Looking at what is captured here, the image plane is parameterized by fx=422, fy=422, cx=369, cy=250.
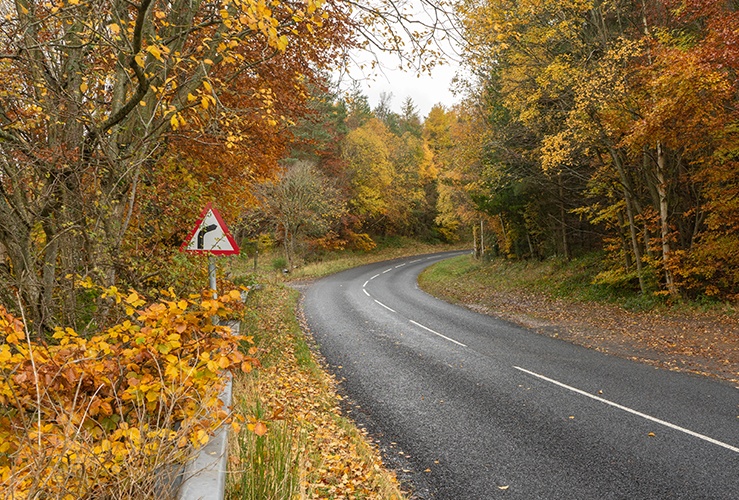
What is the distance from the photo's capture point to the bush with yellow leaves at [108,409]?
2420 millimetres

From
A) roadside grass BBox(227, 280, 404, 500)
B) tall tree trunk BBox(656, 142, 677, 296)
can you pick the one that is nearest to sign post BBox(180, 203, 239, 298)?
roadside grass BBox(227, 280, 404, 500)

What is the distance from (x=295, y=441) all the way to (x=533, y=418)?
11.8 feet

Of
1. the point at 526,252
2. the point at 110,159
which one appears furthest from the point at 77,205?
the point at 526,252

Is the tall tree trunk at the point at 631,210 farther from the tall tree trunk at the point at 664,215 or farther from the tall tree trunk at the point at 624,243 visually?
the tall tree trunk at the point at 664,215

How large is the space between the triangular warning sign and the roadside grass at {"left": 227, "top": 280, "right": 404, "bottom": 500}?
2015mm

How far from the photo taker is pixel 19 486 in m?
2.43

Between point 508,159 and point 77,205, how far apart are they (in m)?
15.9

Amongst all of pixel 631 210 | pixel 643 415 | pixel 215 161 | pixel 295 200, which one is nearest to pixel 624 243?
pixel 631 210

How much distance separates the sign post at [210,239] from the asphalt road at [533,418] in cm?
330

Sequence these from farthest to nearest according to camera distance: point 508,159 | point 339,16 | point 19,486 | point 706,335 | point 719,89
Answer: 1. point 508,159
2. point 706,335
3. point 719,89
4. point 339,16
5. point 19,486

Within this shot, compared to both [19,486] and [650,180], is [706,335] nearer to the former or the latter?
[650,180]

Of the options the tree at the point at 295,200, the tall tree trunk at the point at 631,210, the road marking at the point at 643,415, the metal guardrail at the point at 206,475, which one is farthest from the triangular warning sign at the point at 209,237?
the tree at the point at 295,200

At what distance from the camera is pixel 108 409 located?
286cm

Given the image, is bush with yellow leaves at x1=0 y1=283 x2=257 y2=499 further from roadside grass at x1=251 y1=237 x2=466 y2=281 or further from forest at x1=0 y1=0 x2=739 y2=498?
roadside grass at x1=251 y1=237 x2=466 y2=281
